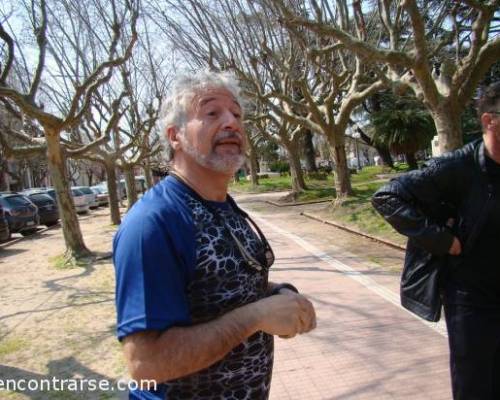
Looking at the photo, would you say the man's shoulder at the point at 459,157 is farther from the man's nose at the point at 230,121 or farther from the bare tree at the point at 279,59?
the bare tree at the point at 279,59

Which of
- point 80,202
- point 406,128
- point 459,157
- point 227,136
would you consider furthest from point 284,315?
point 406,128

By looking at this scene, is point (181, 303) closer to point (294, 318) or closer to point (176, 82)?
point (294, 318)

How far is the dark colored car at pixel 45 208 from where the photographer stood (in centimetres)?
1970

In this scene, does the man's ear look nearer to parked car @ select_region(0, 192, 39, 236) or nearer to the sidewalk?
the sidewalk

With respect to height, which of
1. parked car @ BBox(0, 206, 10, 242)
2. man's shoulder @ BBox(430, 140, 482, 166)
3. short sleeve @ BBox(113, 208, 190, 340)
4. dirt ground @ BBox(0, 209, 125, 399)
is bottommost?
dirt ground @ BBox(0, 209, 125, 399)

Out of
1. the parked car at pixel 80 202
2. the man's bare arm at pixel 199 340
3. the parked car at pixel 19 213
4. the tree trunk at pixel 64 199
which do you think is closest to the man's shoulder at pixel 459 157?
the man's bare arm at pixel 199 340

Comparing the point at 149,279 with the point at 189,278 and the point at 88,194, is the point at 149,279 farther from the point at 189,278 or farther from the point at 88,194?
the point at 88,194

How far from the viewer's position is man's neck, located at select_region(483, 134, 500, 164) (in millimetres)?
2318

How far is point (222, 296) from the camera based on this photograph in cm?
158

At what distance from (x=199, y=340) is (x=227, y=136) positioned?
2.56 feet

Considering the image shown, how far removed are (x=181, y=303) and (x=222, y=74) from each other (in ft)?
3.35

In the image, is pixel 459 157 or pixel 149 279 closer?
pixel 149 279

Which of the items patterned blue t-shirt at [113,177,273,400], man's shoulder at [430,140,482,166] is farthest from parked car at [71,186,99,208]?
patterned blue t-shirt at [113,177,273,400]

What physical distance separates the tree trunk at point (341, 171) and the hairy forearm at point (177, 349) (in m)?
14.7
